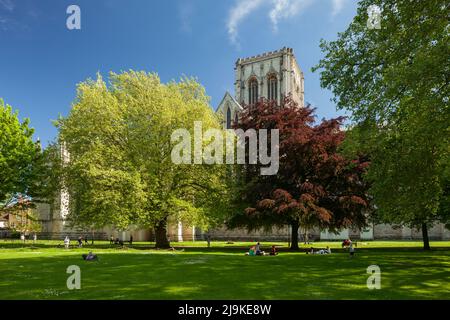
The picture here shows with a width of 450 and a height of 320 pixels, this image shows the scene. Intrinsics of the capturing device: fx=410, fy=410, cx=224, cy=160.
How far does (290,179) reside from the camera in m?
36.1

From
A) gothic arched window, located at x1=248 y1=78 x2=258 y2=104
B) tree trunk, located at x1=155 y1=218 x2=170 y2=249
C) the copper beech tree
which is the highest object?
gothic arched window, located at x1=248 y1=78 x2=258 y2=104

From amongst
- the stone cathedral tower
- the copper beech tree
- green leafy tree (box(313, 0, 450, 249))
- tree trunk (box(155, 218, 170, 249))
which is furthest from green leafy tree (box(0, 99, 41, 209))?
the stone cathedral tower

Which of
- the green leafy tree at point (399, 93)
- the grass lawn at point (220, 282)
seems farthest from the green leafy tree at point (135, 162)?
the green leafy tree at point (399, 93)

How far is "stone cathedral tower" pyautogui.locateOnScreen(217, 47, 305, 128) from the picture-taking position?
319 feet

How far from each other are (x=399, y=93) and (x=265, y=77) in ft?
276

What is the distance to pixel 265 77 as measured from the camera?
99812 mm

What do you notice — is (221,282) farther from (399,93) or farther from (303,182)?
(303,182)

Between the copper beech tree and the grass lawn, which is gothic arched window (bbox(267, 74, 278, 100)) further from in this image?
the grass lawn

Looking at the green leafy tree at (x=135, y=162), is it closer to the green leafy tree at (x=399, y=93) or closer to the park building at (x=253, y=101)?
the green leafy tree at (x=399, y=93)

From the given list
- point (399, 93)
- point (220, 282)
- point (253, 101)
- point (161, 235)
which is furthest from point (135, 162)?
point (253, 101)

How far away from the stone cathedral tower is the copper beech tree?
55.9 metres

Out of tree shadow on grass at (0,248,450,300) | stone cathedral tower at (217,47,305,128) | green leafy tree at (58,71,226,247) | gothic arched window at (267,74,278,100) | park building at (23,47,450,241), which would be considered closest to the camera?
tree shadow on grass at (0,248,450,300)
